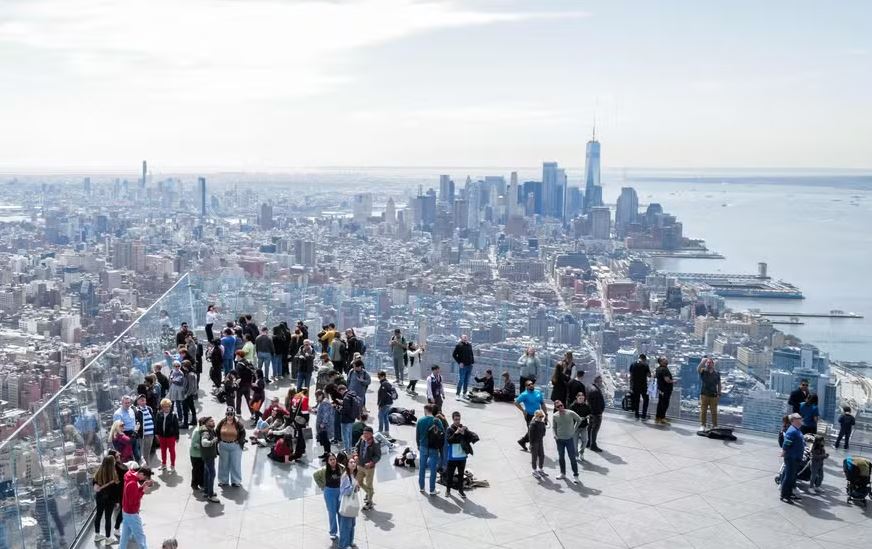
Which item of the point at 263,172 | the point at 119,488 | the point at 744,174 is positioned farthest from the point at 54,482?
the point at 263,172

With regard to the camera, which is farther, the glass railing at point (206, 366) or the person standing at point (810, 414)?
the person standing at point (810, 414)

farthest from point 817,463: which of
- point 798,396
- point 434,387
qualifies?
point 434,387

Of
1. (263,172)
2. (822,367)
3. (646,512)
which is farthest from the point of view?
(263,172)

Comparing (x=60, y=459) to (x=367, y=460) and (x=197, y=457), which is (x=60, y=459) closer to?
(x=197, y=457)

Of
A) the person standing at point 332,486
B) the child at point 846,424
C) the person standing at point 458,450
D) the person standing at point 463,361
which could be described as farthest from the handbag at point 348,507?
the child at point 846,424

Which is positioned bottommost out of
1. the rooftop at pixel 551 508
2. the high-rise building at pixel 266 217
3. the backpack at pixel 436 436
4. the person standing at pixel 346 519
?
the high-rise building at pixel 266 217

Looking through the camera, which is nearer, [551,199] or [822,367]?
[822,367]

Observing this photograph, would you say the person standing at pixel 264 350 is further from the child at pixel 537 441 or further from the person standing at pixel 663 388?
the person standing at pixel 663 388

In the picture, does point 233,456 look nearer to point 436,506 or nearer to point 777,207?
point 436,506
